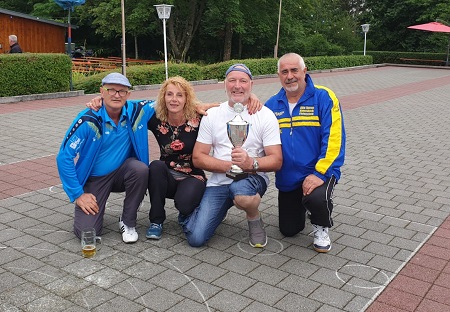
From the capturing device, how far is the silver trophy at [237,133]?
387 centimetres

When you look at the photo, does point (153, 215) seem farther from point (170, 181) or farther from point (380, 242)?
point (380, 242)

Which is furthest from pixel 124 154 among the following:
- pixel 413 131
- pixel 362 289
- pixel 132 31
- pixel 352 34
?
pixel 352 34

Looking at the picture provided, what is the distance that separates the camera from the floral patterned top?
4.47m

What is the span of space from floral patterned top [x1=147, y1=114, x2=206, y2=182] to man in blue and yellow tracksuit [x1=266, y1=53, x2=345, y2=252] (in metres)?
0.72

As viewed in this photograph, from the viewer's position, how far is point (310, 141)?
14.0ft

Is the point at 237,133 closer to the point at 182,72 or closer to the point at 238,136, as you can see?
the point at 238,136

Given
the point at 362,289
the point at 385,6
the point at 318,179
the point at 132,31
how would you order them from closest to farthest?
the point at 362,289 < the point at 318,179 < the point at 132,31 < the point at 385,6

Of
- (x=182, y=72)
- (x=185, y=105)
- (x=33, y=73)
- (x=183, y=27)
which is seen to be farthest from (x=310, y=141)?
(x=183, y=27)

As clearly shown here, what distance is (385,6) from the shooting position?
40.8 meters

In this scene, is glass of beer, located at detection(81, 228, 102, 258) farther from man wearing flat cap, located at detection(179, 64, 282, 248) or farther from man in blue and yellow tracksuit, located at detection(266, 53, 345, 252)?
man in blue and yellow tracksuit, located at detection(266, 53, 345, 252)

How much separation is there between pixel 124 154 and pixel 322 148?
1659 millimetres

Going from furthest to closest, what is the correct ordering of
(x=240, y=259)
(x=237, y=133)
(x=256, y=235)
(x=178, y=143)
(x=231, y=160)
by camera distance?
(x=178, y=143) → (x=256, y=235) → (x=231, y=160) → (x=240, y=259) → (x=237, y=133)

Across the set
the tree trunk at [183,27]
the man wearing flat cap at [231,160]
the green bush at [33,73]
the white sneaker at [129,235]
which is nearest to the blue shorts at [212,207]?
the man wearing flat cap at [231,160]

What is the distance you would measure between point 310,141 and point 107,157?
5.51 feet
